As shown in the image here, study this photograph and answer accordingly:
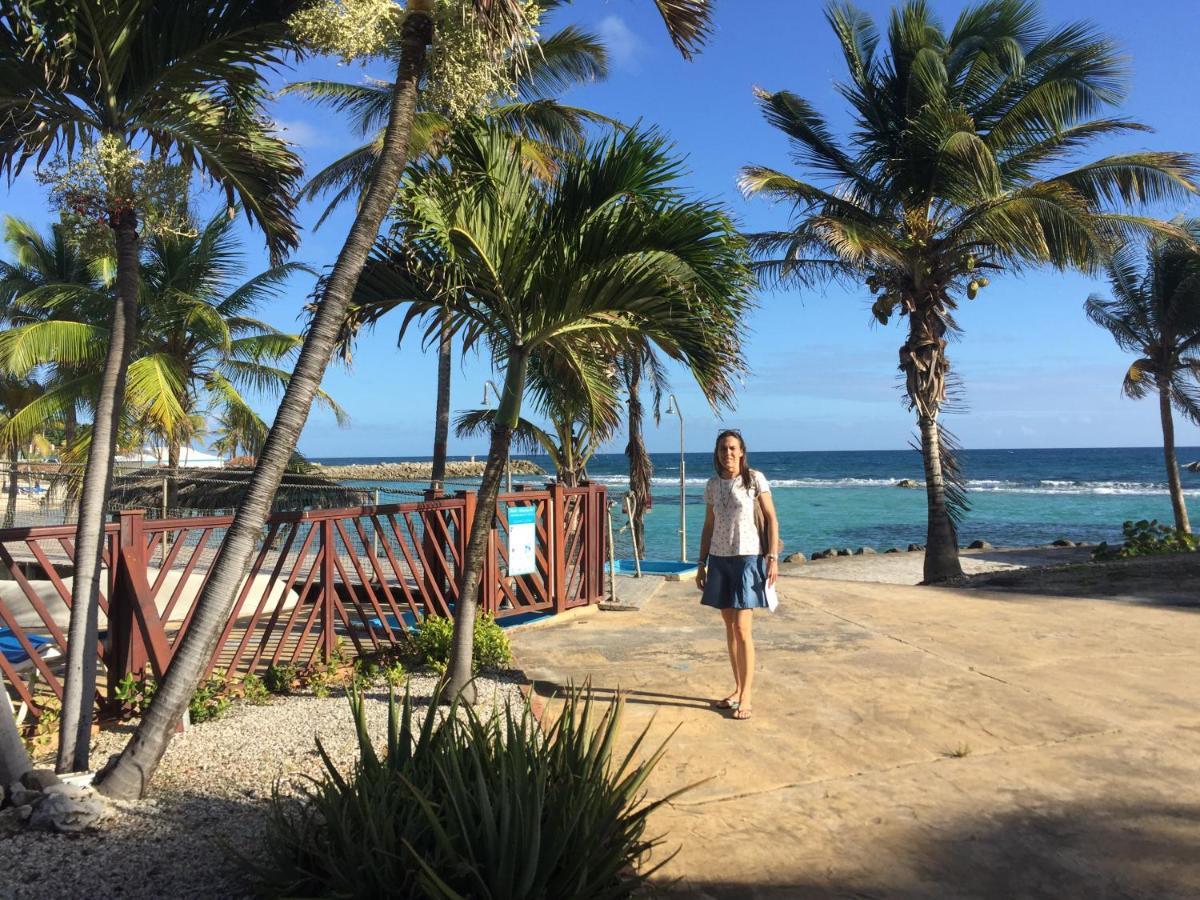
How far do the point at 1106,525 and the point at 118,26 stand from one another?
39.1 meters

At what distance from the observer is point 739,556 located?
505 centimetres

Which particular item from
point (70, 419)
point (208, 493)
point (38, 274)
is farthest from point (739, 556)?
point (38, 274)

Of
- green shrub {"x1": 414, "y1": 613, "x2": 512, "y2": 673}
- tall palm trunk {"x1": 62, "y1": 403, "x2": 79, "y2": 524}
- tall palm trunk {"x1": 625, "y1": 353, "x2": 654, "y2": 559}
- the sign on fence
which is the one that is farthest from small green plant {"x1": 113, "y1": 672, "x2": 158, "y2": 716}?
tall palm trunk {"x1": 625, "y1": 353, "x2": 654, "y2": 559}

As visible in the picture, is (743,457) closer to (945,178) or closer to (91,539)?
(91,539)

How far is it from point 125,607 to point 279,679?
1.12m

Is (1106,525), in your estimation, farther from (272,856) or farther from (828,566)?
(272,856)

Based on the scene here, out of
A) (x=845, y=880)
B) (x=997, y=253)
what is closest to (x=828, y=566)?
(x=997, y=253)

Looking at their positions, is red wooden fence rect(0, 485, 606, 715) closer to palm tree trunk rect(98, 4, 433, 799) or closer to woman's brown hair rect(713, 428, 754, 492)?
palm tree trunk rect(98, 4, 433, 799)

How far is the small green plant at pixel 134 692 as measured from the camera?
480cm

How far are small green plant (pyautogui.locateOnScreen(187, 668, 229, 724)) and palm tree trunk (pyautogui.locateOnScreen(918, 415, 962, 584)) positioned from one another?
451 inches

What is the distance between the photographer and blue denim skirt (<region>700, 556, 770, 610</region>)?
5023mm

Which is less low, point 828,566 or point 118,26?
point 118,26

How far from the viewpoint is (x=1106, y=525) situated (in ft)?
115

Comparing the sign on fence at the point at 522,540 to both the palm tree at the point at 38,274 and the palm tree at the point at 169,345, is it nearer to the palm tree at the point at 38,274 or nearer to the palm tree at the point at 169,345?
the palm tree at the point at 169,345
